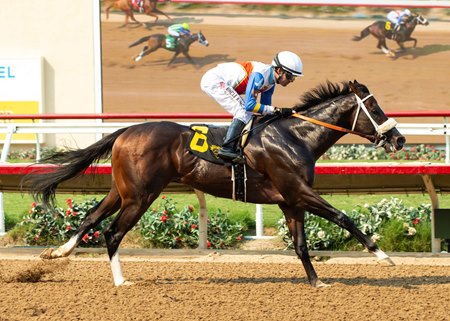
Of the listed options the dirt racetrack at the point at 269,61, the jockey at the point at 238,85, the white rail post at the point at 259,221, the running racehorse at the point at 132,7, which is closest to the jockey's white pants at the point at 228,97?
the jockey at the point at 238,85

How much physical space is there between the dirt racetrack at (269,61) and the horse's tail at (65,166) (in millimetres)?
11913

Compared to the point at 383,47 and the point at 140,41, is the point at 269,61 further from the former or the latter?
the point at 140,41

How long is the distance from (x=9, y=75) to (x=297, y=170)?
12.7 m

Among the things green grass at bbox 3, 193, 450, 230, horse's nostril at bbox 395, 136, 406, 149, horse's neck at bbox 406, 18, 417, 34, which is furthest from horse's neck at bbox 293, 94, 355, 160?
horse's neck at bbox 406, 18, 417, 34

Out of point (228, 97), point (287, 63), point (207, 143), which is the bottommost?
point (207, 143)

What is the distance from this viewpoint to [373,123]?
20.6 feet

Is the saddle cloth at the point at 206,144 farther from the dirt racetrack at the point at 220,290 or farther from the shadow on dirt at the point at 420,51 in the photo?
the shadow on dirt at the point at 420,51

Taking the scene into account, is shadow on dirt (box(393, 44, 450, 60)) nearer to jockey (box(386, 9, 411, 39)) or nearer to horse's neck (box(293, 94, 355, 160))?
jockey (box(386, 9, 411, 39))

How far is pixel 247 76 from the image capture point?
623 cm

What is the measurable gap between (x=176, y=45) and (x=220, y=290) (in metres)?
13.1

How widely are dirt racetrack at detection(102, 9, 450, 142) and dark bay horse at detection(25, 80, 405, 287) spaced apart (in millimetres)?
12234

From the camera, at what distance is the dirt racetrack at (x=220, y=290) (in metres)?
5.14

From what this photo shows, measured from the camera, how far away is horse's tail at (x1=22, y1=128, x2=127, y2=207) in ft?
21.7

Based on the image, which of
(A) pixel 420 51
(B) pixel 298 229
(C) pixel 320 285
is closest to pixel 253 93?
(B) pixel 298 229
